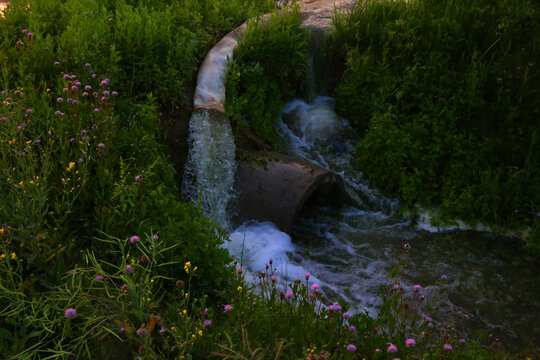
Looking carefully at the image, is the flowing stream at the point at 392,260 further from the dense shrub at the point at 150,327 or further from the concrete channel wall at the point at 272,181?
the dense shrub at the point at 150,327

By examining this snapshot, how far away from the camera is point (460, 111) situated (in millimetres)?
5586

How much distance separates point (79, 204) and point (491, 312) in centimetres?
364

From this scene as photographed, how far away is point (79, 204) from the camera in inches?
124

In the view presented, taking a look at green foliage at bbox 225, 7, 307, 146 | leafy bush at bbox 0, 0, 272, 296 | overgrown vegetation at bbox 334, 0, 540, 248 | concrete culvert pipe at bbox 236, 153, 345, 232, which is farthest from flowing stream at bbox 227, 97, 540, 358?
leafy bush at bbox 0, 0, 272, 296

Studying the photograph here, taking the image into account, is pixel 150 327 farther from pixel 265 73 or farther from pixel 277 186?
pixel 265 73

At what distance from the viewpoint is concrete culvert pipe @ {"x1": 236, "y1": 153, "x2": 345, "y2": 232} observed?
4.86 m

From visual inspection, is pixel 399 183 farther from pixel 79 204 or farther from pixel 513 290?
pixel 79 204

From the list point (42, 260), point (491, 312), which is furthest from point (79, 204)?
point (491, 312)

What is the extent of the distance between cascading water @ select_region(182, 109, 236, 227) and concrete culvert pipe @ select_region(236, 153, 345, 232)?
0.57 ft

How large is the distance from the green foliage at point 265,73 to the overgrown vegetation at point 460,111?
899 millimetres

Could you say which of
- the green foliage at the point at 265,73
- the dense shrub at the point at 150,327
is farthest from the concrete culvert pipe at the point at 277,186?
the dense shrub at the point at 150,327

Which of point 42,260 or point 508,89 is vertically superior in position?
point 508,89

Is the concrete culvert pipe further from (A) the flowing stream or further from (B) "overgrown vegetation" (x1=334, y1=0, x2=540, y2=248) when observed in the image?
(B) "overgrown vegetation" (x1=334, y1=0, x2=540, y2=248)

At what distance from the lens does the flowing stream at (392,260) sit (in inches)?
155
